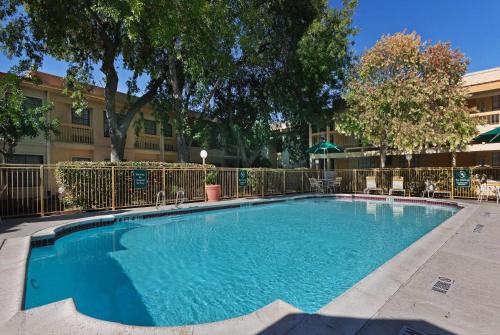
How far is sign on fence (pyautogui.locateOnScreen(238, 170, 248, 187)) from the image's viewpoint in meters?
16.3

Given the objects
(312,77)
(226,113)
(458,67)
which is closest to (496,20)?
(458,67)

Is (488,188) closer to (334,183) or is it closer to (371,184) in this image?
(371,184)

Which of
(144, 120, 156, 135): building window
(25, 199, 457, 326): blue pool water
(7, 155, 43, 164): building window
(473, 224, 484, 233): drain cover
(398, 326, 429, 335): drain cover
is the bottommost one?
(25, 199, 457, 326): blue pool water

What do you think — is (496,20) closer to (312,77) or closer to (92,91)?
(312,77)

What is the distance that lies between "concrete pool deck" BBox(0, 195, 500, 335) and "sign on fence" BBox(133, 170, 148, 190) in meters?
7.52

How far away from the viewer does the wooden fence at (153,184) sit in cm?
1101

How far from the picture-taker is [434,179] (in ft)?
54.1

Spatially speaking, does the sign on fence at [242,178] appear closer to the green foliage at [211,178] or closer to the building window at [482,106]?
the green foliage at [211,178]

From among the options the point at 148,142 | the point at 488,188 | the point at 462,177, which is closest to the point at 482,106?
the point at 462,177

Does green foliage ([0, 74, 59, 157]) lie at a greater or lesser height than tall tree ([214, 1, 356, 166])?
lesser

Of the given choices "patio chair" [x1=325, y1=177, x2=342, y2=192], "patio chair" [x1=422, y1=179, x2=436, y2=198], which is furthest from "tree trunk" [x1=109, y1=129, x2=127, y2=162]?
"patio chair" [x1=422, y1=179, x2=436, y2=198]

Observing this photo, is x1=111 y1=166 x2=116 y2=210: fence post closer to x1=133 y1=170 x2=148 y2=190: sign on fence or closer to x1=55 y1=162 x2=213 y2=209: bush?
x1=55 y1=162 x2=213 y2=209: bush

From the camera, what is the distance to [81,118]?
1914 cm

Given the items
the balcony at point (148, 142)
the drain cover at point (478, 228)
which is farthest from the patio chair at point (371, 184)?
the balcony at point (148, 142)
